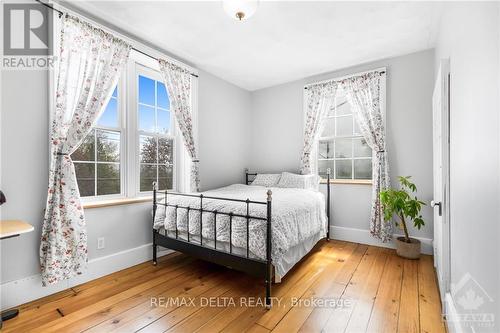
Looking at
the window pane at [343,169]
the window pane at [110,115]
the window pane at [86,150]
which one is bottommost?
the window pane at [343,169]

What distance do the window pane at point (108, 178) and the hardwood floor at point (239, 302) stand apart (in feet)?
2.97

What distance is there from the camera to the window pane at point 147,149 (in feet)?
9.75

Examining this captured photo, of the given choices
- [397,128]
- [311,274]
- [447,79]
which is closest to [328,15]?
[447,79]

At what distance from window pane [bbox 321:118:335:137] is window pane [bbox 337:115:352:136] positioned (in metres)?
0.08

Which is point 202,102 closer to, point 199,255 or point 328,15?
point 328,15

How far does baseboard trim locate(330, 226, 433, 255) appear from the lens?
9.98ft

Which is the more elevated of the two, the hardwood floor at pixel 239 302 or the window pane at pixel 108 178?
the window pane at pixel 108 178

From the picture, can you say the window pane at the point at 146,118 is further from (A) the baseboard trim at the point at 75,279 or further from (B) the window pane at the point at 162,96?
(A) the baseboard trim at the point at 75,279

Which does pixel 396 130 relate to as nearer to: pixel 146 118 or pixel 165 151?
pixel 165 151

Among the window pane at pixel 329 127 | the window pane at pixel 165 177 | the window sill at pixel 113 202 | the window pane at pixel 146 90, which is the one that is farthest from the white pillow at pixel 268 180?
the window pane at pixel 146 90

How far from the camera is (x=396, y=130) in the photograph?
3.26 metres

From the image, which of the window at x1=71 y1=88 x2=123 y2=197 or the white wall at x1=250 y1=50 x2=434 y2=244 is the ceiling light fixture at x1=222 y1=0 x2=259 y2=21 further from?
the white wall at x1=250 y1=50 x2=434 y2=244

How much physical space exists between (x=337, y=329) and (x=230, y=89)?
3709 millimetres

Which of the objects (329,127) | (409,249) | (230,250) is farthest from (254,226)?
(329,127)
